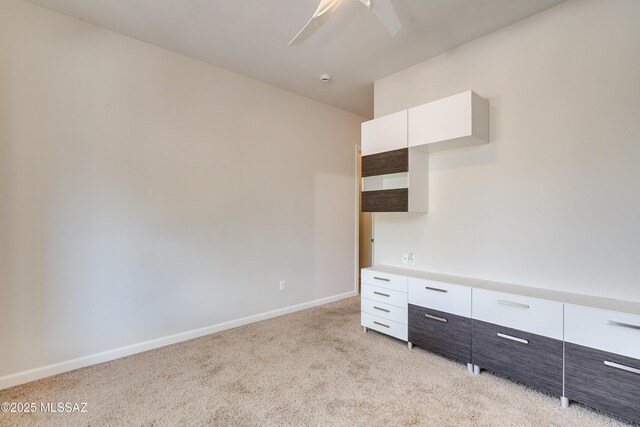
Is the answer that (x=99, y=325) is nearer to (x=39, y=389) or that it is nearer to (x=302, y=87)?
(x=39, y=389)

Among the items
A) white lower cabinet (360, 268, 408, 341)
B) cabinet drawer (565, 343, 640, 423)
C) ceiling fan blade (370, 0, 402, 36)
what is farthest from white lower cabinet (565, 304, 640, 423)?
ceiling fan blade (370, 0, 402, 36)

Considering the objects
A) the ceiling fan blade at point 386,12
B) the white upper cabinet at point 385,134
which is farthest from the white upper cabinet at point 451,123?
the ceiling fan blade at point 386,12

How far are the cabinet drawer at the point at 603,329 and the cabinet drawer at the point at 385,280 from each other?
1213 mm

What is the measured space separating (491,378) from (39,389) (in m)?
3.31

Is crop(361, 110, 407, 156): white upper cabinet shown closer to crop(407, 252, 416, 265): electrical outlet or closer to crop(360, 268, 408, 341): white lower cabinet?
crop(407, 252, 416, 265): electrical outlet

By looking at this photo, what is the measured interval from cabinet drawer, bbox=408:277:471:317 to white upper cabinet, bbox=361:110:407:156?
1.29 meters

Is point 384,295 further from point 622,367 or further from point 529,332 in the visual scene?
point 622,367

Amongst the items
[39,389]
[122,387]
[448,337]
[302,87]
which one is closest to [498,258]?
[448,337]

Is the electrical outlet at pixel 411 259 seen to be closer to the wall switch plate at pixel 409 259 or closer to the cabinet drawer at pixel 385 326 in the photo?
the wall switch plate at pixel 409 259

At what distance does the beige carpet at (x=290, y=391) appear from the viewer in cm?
184

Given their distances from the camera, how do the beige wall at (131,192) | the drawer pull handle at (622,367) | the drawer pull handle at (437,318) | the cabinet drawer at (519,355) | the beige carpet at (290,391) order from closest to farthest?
the drawer pull handle at (622,367), the beige carpet at (290,391), the cabinet drawer at (519,355), the beige wall at (131,192), the drawer pull handle at (437,318)

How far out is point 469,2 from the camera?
2.23 meters

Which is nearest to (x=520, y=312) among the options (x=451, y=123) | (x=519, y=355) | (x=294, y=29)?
(x=519, y=355)

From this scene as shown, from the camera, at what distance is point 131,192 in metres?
2.68
